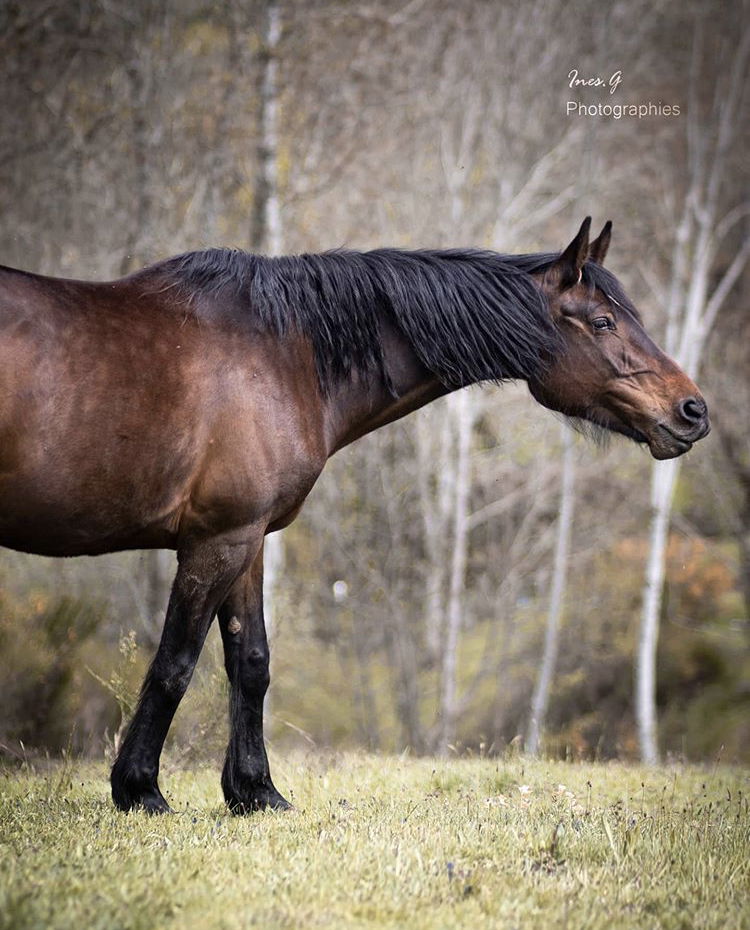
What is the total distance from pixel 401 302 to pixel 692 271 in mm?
13469

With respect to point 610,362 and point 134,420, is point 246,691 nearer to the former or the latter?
point 134,420

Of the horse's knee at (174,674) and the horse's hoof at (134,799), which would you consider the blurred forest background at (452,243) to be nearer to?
the horse's hoof at (134,799)

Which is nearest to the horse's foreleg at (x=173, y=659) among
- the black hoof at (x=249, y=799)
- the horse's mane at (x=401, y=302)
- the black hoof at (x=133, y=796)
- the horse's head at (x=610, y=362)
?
the black hoof at (x=133, y=796)

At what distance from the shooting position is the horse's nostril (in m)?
5.03

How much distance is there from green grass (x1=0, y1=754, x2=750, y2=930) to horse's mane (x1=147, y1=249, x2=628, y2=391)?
217 cm

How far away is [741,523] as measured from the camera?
17609 millimetres

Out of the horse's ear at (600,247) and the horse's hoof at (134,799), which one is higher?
the horse's ear at (600,247)

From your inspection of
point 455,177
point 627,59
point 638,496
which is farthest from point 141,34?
point 638,496

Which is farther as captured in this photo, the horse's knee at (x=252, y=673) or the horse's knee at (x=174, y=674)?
the horse's knee at (x=252, y=673)

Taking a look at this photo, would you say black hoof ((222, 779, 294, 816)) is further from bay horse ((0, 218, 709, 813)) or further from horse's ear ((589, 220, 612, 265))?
horse's ear ((589, 220, 612, 265))

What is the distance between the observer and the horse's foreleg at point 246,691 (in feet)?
15.8

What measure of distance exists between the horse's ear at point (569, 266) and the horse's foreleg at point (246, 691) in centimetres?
217

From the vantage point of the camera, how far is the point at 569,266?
5.14 m
